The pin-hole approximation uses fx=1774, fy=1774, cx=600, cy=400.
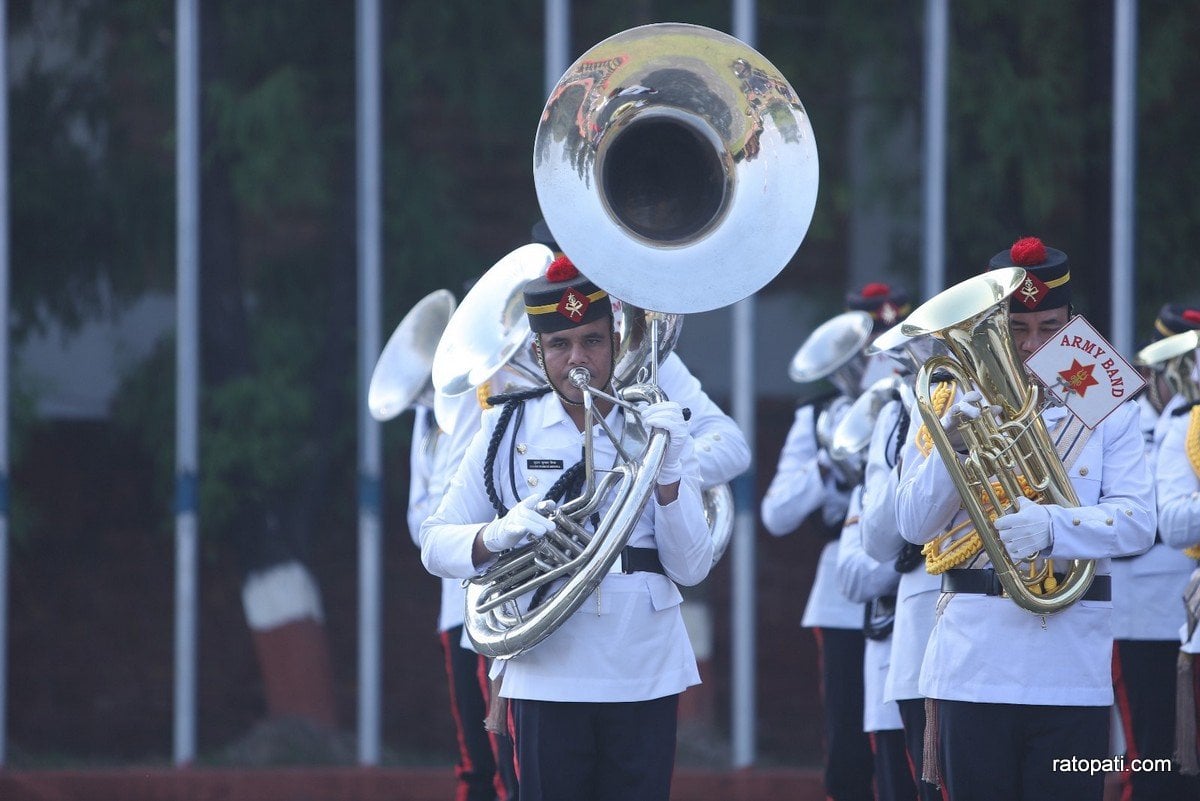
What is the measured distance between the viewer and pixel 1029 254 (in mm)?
4406

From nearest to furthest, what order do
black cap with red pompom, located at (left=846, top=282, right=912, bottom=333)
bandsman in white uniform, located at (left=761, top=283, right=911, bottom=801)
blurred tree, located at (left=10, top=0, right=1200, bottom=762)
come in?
1. bandsman in white uniform, located at (left=761, top=283, right=911, bottom=801)
2. black cap with red pompom, located at (left=846, top=282, right=912, bottom=333)
3. blurred tree, located at (left=10, top=0, right=1200, bottom=762)

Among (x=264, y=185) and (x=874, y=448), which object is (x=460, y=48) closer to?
(x=264, y=185)

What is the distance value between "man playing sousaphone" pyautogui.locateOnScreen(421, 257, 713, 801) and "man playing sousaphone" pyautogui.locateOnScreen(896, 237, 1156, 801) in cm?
62

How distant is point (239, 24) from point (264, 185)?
867mm

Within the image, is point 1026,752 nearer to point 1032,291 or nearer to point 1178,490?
point 1032,291

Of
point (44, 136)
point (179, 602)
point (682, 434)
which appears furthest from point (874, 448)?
point (44, 136)

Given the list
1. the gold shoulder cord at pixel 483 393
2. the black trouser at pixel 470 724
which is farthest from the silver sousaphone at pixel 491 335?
the black trouser at pixel 470 724

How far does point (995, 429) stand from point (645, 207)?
0.96 metres

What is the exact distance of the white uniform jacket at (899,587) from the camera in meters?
4.64

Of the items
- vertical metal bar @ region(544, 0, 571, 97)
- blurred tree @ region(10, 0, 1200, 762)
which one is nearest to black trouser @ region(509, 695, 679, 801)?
vertical metal bar @ region(544, 0, 571, 97)

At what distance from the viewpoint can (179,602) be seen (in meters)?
8.37

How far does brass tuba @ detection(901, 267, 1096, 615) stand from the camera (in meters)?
4.10

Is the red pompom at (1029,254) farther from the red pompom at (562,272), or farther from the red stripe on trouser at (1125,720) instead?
the red stripe on trouser at (1125,720)

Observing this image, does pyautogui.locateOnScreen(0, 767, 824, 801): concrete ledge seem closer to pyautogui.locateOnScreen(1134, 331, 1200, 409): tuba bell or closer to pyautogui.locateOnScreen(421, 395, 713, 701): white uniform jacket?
pyautogui.locateOnScreen(1134, 331, 1200, 409): tuba bell
